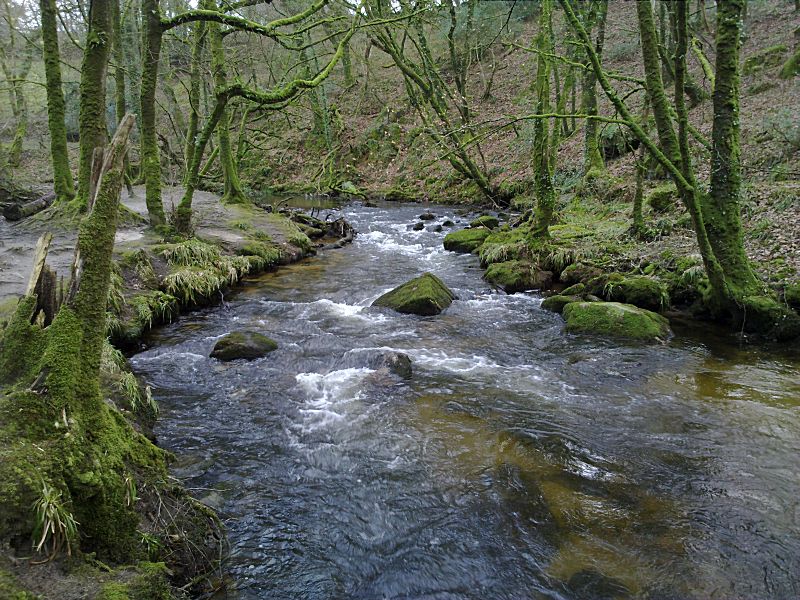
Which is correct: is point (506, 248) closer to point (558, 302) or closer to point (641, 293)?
point (558, 302)

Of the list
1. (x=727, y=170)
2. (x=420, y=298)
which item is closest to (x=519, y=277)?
(x=420, y=298)

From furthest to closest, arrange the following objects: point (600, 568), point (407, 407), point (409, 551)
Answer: point (407, 407) < point (409, 551) < point (600, 568)

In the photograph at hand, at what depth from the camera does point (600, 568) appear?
12.4 feet

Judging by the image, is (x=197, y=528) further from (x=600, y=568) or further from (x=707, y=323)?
(x=707, y=323)

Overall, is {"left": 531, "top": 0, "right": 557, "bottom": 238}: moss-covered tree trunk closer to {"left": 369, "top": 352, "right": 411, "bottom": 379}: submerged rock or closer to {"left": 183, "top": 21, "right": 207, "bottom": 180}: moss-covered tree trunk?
{"left": 369, "top": 352, "right": 411, "bottom": 379}: submerged rock

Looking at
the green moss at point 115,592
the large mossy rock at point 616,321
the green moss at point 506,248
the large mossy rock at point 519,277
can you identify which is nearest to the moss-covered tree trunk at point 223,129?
the green moss at point 506,248

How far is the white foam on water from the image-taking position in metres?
6.14

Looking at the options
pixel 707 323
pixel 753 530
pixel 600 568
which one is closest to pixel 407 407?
pixel 600 568

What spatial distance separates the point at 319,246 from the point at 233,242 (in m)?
3.72

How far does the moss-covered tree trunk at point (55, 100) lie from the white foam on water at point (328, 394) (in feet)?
30.9

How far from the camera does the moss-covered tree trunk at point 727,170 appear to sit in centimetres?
719

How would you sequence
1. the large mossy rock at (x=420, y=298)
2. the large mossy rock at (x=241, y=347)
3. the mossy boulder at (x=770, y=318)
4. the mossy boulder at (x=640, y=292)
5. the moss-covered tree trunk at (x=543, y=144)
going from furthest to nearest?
1. the moss-covered tree trunk at (x=543, y=144)
2. the large mossy rock at (x=420, y=298)
3. the mossy boulder at (x=640, y=292)
4. the large mossy rock at (x=241, y=347)
5. the mossy boulder at (x=770, y=318)

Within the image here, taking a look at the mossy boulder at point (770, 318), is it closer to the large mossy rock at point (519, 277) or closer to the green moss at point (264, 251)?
the large mossy rock at point (519, 277)

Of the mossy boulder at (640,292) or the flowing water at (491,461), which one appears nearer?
the flowing water at (491,461)
